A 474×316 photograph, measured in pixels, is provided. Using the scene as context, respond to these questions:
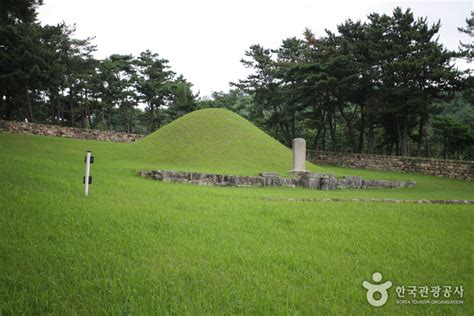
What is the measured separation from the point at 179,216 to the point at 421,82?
25345 millimetres

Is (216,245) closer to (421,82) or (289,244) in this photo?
(289,244)

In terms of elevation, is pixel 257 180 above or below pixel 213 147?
below

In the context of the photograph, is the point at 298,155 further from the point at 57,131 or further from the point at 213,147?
the point at 57,131

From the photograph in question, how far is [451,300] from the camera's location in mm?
2963

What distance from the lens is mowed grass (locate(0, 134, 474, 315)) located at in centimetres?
260

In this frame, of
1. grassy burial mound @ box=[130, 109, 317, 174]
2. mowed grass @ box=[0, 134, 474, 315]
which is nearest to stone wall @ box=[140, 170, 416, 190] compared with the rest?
grassy burial mound @ box=[130, 109, 317, 174]

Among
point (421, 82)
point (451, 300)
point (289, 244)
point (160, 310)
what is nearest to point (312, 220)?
point (289, 244)

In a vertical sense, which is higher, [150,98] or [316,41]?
[316,41]

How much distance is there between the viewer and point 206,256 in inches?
144

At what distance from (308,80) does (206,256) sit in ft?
87.8

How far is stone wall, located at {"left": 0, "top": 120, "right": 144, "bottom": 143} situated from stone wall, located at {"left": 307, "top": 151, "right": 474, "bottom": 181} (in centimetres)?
1887

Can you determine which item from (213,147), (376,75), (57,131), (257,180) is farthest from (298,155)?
(57,131)

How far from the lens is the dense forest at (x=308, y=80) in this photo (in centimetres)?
2422

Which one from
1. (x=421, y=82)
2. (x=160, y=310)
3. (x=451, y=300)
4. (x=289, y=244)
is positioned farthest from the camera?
(x=421, y=82)
